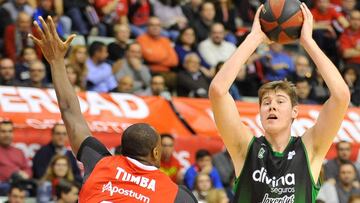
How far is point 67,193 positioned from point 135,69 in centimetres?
459

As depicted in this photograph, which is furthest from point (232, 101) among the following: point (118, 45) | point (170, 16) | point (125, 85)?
point (170, 16)

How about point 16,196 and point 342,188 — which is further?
point 342,188

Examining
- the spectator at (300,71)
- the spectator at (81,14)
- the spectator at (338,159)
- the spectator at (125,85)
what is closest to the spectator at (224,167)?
the spectator at (338,159)

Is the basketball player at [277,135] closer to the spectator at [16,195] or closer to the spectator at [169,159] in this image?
the spectator at [16,195]

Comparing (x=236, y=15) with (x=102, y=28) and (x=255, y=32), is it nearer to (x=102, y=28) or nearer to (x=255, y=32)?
(x=102, y=28)

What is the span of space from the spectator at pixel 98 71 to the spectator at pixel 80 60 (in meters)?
0.27

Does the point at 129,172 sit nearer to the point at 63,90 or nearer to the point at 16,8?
the point at 63,90

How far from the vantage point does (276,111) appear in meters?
6.69

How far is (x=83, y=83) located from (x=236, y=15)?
5.03m

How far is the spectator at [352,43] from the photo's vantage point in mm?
19688

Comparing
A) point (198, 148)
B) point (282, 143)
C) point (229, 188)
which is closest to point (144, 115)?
point (198, 148)

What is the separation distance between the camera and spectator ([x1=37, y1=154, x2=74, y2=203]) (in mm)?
13261

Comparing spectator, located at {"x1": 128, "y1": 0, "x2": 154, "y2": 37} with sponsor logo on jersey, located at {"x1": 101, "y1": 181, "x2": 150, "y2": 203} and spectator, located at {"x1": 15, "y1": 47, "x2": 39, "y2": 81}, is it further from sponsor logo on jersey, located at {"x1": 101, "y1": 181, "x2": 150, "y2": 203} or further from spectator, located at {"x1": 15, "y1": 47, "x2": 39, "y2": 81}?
sponsor logo on jersey, located at {"x1": 101, "y1": 181, "x2": 150, "y2": 203}

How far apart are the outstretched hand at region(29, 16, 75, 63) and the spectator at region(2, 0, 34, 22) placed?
10385mm
